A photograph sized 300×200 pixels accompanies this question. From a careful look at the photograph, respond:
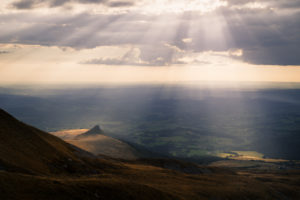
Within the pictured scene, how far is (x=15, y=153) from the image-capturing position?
51.1 metres

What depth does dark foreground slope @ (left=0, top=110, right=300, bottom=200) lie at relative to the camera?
3544 centimetres

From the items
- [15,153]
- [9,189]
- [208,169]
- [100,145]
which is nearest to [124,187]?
[9,189]

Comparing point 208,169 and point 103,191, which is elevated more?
point 103,191

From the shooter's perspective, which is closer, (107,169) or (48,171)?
(48,171)

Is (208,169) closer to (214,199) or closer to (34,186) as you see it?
(214,199)

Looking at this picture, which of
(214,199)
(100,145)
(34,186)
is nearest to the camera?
(34,186)

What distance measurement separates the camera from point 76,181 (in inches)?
1628

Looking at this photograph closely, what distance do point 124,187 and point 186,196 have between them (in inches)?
699

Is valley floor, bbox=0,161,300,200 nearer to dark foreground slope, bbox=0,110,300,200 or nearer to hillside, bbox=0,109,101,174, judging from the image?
dark foreground slope, bbox=0,110,300,200

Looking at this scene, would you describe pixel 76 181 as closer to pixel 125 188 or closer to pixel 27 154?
pixel 125 188

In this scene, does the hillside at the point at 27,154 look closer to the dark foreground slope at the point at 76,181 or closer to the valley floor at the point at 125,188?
the dark foreground slope at the point at 76,181

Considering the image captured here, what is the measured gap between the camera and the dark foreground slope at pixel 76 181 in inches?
1395

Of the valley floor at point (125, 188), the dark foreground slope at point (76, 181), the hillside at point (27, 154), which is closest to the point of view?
the valley floor at point (125, 188)

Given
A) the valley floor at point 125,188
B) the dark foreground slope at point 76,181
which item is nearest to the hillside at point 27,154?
the dark foreground slope at point 76,181
